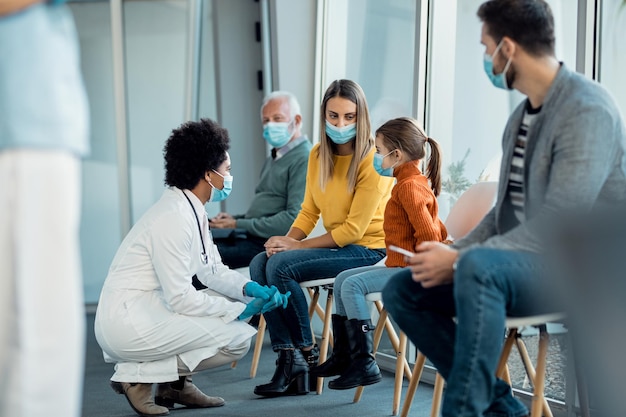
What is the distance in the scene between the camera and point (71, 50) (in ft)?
6.57

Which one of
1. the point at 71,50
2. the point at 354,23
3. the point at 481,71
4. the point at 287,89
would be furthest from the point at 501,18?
the point at 287,89

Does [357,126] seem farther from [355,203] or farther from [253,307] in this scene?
[253,307]

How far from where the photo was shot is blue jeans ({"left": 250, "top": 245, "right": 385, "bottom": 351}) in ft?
12.2

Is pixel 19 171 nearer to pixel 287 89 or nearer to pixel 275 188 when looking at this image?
pixel 275 188

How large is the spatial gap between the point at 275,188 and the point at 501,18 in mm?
2476

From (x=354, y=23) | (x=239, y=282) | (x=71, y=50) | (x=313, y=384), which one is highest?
(x=354, y=23)

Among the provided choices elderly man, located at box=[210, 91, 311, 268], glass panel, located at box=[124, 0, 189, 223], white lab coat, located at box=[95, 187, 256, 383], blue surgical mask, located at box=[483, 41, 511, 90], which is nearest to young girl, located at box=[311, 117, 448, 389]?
white lab coat, located at box=[95, 187, 256, 383]

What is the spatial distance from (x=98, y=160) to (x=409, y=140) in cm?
448

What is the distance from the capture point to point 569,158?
7.33 ft

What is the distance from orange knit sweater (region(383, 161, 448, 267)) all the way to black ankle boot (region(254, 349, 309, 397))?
0.68m

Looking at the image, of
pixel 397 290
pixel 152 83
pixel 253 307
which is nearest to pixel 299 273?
pixel 253 307

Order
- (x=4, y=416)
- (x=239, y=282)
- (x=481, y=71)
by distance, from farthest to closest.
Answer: (x=481, y=71) < (x=239, y=282) < (x=4, y=416)

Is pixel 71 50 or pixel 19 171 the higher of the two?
pixel 71 50

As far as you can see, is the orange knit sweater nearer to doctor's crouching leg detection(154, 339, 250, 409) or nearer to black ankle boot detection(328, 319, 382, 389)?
black ankle boot detection(328, 319, 382, 389)
